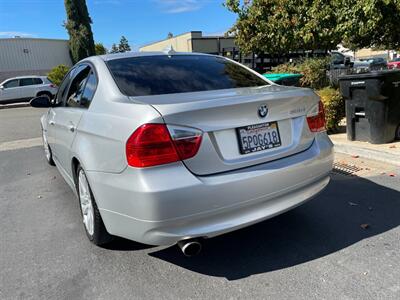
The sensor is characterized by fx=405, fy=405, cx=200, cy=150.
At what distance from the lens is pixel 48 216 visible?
14.4 feet

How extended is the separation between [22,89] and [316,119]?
22.2 meters

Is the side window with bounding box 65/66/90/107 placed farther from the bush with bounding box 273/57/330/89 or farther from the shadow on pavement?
the bush with bounding box 273/57/330/89

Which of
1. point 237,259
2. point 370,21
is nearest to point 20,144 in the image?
point 237,259

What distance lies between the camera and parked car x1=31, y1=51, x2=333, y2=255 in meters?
2.57

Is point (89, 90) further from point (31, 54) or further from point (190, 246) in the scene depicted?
point (31, 54)

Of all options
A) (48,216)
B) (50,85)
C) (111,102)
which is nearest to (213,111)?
(111,102)

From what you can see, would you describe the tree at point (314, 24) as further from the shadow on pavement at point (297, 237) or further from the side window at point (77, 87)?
the side window at point (77, 87)

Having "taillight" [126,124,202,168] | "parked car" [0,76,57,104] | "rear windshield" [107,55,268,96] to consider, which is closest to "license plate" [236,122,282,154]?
"taillight" [126,124,202,168]

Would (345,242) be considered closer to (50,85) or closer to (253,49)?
(253,49)

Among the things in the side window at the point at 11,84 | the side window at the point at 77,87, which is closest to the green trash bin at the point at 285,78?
the side window at the point at 77,87

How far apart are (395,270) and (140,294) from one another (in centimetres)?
182

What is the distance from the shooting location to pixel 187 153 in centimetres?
259

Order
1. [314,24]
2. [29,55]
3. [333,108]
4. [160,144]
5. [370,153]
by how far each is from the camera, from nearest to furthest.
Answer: [160,144], [370,153], [333,108], [314,24], [29,55]

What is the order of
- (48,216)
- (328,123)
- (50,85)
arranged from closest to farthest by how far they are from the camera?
(48,216)
(328,123)
(50,85)
